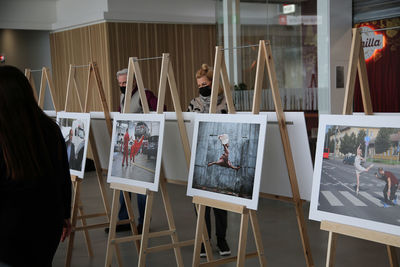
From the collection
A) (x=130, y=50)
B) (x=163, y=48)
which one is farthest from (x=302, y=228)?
(x=163, y=48)

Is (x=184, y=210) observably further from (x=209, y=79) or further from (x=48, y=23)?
(x=48, y=23)

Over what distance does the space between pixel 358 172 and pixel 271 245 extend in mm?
2167

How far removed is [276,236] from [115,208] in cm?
171

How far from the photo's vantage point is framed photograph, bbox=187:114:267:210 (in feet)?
8.86

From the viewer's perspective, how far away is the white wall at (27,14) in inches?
348

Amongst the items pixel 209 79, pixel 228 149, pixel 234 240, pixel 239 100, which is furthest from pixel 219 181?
pixel 239 100

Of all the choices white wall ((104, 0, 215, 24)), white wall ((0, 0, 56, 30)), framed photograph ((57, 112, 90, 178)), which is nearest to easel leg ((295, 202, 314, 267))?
framed photograph ((57, 112, 90, 178))

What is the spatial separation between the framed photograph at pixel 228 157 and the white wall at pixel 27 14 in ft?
22.7

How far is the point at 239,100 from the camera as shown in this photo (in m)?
6.38

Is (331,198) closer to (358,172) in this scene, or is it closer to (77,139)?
(358,172)

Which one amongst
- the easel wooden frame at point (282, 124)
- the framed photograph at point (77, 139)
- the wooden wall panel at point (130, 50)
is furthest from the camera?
the wooden wall panel at point (130, 50)

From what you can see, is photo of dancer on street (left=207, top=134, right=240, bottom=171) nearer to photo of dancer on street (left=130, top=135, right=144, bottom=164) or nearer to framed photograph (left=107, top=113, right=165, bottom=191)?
framed photograph (left=107, top=113, right=165, bottom=191)

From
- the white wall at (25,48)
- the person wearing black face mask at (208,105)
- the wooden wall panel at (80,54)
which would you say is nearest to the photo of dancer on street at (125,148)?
the person wearing black face mask at (208,105)

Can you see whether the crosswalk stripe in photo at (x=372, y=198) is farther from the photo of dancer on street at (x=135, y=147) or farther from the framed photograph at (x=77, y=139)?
the framed photograph at (x=77, y=139)
